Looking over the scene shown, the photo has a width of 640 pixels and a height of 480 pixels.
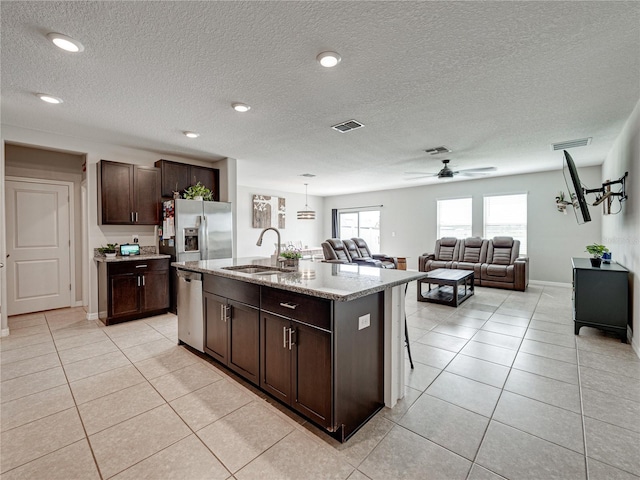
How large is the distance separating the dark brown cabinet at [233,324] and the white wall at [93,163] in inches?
103

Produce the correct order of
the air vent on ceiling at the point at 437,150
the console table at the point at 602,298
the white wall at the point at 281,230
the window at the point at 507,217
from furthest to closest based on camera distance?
1. the white wall at the point at 281,230
2. the window at the point at 507,217
3. the air vent on ceiling at the point at 437,150
4. the console table at the point at 602,298

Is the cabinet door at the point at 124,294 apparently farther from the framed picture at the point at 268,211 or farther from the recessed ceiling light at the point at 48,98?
the framed picture at the point at 268,211

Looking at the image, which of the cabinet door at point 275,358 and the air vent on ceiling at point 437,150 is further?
the air vent on ceiling at point 437,150

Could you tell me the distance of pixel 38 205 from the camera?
14.6 feet

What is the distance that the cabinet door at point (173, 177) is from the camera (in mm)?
4656

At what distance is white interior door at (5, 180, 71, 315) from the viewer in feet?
14.0

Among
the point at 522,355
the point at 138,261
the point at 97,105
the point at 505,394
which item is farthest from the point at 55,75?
the point at 522,355

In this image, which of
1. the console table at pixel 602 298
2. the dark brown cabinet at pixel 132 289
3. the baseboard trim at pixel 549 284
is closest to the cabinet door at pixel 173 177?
the dark brown cabinet at pixel 132 289

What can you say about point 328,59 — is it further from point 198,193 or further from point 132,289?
point 132,289

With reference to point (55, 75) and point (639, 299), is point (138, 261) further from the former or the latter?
point (639, 299)

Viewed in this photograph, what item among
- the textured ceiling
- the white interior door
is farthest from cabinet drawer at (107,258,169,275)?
the textured ceiling

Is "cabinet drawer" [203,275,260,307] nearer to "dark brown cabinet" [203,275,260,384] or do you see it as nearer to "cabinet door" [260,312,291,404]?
"dark brown cabinet" [203,275,260,384]

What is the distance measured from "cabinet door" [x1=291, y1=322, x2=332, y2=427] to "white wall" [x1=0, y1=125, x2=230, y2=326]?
152 inches

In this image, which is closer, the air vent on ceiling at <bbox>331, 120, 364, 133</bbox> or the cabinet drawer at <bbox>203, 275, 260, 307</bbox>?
the cabinet drawer at <bbox>203, 275, 260, 307</bbox>
